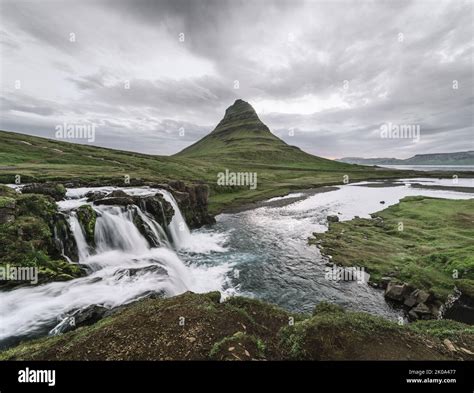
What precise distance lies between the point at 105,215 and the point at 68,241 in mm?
5648

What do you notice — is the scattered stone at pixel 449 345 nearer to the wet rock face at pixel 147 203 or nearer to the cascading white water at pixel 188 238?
the cascading white water at pixel 188 238

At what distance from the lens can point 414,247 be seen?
2888 centimetres

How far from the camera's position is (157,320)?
33.0 feet

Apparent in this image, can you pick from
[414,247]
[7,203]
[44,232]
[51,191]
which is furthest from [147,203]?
[414,247]

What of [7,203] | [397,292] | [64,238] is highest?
[7,203]

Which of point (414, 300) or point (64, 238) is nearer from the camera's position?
point (414, 300)

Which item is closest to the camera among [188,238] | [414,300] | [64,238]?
[414,300]

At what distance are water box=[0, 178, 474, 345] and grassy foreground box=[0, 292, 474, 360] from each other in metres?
5.72

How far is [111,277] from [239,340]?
48.5 ft

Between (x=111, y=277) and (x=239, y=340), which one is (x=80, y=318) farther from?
(x=239, y=340)
